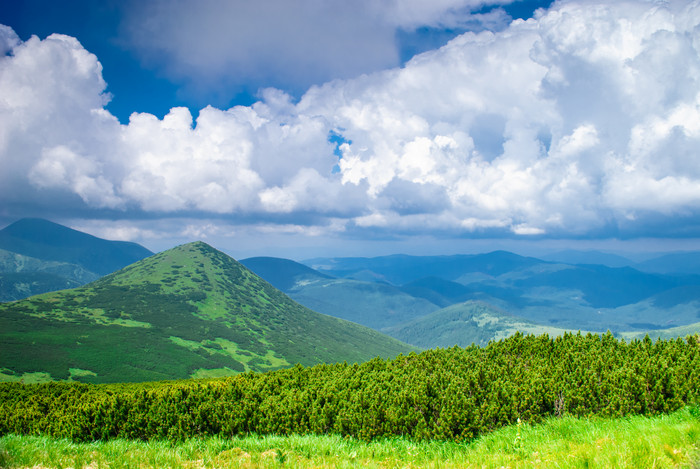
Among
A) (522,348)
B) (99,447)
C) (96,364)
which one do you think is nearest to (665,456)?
(522,348)

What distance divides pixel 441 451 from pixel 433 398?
6.54 feet

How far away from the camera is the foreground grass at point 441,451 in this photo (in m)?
7.09

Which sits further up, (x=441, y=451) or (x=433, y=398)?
(x=433, y=398)

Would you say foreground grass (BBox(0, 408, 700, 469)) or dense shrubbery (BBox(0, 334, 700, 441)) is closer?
foreground grass (BBox(0, 408, 700, 469))

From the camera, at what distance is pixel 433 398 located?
11711 mm

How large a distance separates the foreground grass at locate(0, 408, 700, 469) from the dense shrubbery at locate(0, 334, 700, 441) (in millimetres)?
664

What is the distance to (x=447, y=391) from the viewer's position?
1166 cm

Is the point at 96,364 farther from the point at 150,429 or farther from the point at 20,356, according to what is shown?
the point at 150,429

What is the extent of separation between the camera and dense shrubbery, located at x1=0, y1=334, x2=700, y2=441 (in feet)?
35.4

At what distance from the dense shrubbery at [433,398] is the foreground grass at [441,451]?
2.18 feet

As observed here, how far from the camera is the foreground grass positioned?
709cm

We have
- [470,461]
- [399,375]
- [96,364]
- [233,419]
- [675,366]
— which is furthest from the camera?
[96,364]

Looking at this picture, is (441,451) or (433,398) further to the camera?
(433,398)

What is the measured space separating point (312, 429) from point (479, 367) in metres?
5.78
